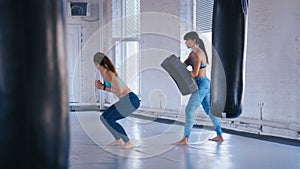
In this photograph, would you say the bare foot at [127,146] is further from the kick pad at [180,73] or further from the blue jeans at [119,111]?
the kick pad at [180,73]

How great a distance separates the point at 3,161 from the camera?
1.29 metres

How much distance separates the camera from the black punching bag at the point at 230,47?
2893 mm

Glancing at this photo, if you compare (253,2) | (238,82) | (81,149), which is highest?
(253,2)

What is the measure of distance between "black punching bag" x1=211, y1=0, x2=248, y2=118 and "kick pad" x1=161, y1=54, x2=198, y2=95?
169cm

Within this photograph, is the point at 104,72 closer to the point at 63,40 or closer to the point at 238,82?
the point at 238,82

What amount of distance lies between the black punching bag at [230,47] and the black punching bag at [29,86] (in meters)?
1.75

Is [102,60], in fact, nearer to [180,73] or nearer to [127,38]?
[180,73]

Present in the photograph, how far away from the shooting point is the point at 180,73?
4711mm

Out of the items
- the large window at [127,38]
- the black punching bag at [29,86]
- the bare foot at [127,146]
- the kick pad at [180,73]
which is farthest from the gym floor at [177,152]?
the large window at [127,38]

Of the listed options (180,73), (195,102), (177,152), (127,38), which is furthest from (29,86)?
(127,38)

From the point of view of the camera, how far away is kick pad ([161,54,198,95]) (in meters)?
4.70

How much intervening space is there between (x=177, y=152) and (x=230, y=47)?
1.71 metres

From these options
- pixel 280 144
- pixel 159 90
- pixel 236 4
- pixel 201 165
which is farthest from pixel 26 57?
pixel 159 90

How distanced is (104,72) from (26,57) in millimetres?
3282
